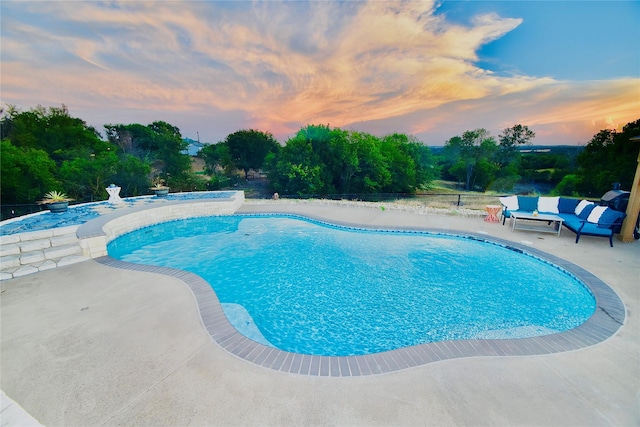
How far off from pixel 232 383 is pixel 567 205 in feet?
31.4

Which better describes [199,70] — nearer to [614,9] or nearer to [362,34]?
[362,34]

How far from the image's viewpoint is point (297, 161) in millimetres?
21625

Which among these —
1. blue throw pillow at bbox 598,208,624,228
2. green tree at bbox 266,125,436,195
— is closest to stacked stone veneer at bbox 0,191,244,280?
blue throw pillow at bbox 598,208,624,228

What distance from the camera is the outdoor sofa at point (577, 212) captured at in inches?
230

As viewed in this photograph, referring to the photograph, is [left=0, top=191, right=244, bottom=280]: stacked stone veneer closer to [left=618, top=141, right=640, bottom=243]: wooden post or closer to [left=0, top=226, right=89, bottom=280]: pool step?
[left=0, top=226, right=89, bottom=280]: pool step

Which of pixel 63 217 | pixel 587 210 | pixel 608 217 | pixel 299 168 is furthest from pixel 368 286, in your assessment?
pixel 299 168

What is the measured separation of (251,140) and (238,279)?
30.9 meters

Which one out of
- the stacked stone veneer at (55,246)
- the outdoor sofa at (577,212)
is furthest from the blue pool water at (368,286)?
the outdoor sofa at (577,212)

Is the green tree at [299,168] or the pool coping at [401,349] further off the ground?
the green tree at [299,168]

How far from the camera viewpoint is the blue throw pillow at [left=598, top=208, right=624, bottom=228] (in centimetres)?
579

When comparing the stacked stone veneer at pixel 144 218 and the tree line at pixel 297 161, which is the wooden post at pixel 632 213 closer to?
the stacked stone veneer at pixel 144 218

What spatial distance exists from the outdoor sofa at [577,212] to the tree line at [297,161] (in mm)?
15171

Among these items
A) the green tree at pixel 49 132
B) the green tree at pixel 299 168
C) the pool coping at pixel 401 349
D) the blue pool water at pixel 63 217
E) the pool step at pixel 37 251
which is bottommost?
the pool coping at pixel 401 349

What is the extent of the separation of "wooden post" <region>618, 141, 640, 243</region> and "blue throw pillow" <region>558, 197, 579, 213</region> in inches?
46.3
